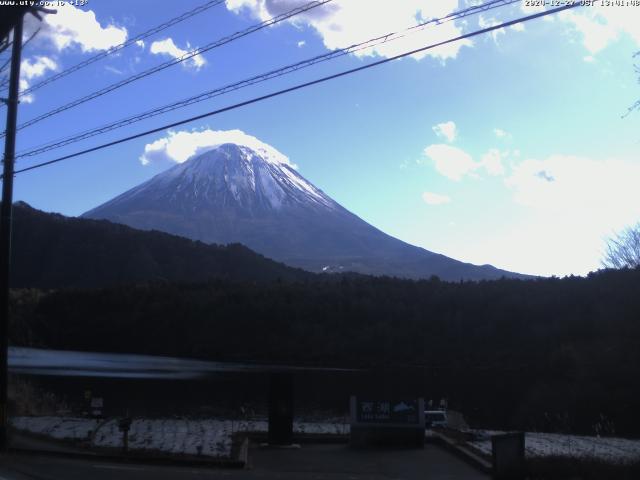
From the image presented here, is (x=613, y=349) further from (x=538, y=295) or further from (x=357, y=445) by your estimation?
(x=357, y=445)

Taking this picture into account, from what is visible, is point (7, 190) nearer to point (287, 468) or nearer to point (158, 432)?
point (158, 432)

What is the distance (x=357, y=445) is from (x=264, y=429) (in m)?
3.16

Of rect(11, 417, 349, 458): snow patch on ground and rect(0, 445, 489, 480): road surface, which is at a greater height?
rect(11, 417, 349, 458): snow patch on ground

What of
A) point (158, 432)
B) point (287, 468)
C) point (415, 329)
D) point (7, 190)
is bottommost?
point (287, 468)

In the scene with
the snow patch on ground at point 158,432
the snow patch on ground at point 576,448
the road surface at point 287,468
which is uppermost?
the snow patch on ground at point 158,432

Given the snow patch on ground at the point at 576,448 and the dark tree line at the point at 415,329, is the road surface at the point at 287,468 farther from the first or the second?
the dark tree line at the point at 415,329

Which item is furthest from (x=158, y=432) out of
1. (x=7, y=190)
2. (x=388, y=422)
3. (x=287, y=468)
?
(x=7, y=190)

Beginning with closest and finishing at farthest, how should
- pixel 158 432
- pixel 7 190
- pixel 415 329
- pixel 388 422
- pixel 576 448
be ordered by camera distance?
1. pixel 576 448
2. pixel 7 190
3. pixel 388 422
4. pixel 158 432
5. pixel 415 329

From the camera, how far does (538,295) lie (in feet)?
271

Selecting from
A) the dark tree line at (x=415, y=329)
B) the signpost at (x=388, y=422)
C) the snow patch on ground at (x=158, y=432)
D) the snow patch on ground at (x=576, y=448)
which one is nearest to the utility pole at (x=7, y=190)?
the snow patch on ground at (x=158, y=432)

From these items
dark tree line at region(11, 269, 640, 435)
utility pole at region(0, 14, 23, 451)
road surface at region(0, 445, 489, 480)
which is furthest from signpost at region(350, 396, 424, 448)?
dark tree line at region(11, 269, 640, 435)

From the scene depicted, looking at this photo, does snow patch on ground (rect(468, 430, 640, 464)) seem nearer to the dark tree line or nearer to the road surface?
the road surface

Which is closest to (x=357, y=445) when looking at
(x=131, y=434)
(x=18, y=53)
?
(x=131, y=434)

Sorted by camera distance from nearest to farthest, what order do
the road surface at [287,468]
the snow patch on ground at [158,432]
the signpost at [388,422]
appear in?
1. the road surface at [287,468]
2. the snow patch on ground at [158,432]
3. the signpost at [388,422]
